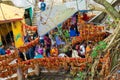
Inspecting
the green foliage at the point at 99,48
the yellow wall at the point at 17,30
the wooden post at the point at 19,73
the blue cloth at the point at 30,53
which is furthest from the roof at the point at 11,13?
the green foliage at the point at 99,48

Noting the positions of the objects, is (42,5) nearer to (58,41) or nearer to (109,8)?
(58,41)

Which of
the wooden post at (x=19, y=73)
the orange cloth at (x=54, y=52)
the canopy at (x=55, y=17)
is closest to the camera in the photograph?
the wooden post at (x=19, y=73)

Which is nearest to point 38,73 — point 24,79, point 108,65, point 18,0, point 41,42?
point 24,79

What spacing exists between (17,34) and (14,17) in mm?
1170

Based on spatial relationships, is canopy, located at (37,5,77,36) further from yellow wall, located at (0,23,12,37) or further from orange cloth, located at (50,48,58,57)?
yellow wall, located at (0,23,12,37)

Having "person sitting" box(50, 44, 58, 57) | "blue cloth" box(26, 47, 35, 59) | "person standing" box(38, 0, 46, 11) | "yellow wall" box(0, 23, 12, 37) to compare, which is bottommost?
"yellow wall" box(0, 23, 12, 37)

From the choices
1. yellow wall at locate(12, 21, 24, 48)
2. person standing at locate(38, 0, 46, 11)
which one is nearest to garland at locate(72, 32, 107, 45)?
person standing at locate(38, 0, 46, 11)

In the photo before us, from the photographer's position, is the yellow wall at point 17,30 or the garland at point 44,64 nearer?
the garland at point 44,64

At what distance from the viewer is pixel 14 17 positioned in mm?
18719

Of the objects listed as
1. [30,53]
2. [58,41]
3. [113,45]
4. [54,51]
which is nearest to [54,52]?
[54,51]

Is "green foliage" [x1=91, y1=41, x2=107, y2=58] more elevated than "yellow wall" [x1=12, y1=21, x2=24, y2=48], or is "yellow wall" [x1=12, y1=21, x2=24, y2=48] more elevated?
"green foliage" [x1=91, y1=41, x2=107, y2=58]

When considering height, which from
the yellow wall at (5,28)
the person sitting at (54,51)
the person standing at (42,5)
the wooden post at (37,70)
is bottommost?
the yellow wall at (5,28)

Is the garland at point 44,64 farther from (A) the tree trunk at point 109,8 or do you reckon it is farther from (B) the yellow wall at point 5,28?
(B) the yellow wall at point 5,28

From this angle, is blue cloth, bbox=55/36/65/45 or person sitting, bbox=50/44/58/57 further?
blue cloth, bbox=55/36/65/45
